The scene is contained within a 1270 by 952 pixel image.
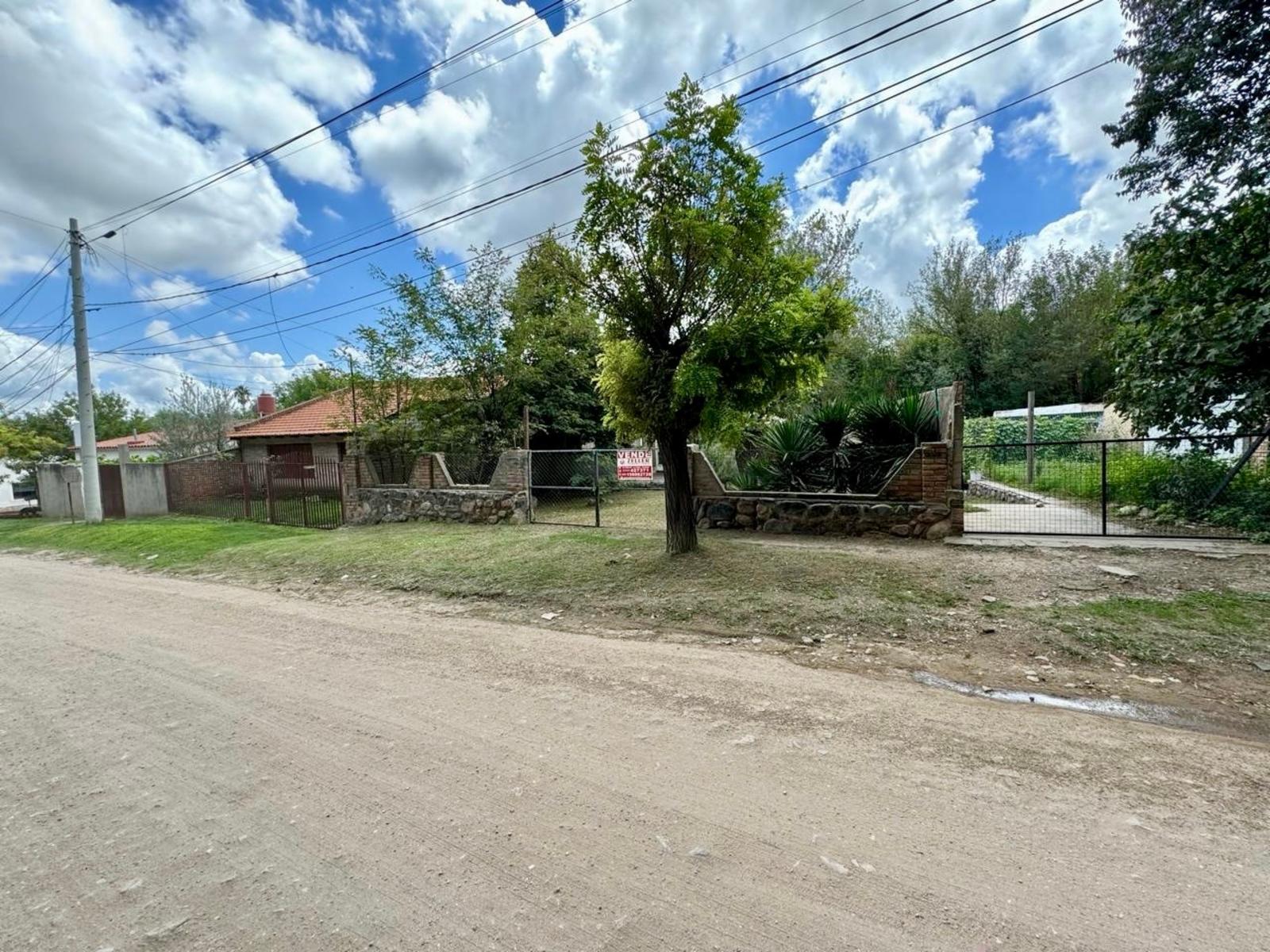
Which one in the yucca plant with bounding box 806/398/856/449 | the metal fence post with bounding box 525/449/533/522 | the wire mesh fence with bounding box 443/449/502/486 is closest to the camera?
the yucca plant with bounding box 806/398/856/449

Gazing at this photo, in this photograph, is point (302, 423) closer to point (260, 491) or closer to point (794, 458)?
point (260, 491)

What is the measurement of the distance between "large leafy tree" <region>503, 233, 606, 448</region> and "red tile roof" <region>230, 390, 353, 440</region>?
6.09 metres

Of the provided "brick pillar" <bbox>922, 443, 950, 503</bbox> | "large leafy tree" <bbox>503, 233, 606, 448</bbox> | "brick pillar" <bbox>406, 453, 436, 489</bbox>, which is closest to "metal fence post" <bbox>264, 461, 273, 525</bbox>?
"brick pillar" <bbox>406, 453, 436, 489</bbox>

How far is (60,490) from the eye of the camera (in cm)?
2195

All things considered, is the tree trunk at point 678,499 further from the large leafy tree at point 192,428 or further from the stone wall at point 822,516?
the large leafy tree at point 192,428

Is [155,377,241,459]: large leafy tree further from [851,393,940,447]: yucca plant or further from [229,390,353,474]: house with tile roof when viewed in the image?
[851,393,940,447]: yucca plant

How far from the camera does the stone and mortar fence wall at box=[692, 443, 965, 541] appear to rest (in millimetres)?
8453

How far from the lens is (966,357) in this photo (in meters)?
31.5

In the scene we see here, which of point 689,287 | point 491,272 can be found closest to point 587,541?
point 689,287

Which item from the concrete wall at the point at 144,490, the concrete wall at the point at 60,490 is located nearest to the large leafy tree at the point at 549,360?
the concrete wall at the point at 144,490

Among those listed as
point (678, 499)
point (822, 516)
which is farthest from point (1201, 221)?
point (678, 499)

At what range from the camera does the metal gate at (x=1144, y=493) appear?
8.35 metres

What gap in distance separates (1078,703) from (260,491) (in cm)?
1773

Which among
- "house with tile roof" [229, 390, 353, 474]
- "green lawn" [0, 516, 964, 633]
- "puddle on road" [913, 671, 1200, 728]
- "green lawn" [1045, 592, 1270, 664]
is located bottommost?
"puddle on road" [913, 671, 1200, 728]
